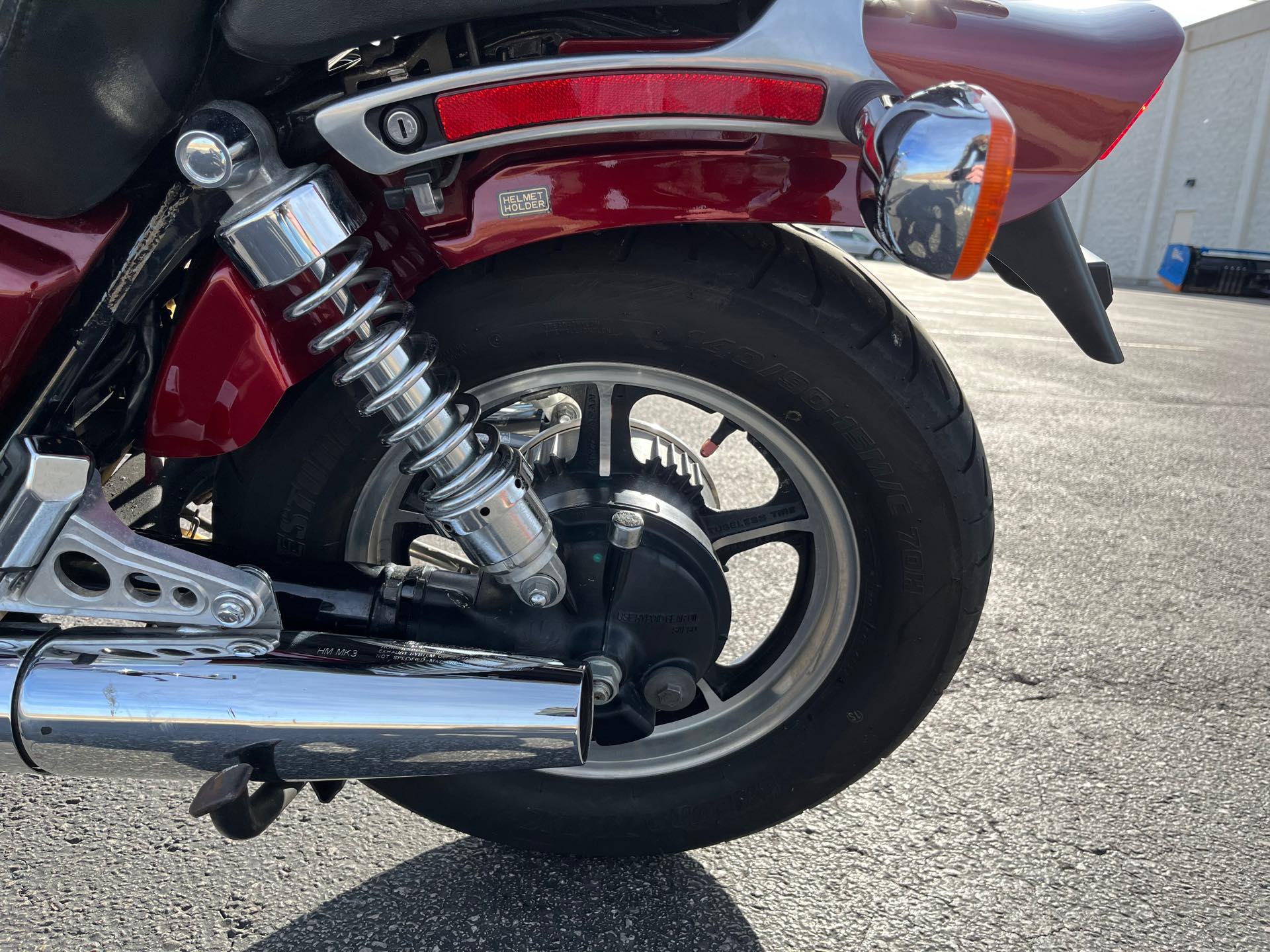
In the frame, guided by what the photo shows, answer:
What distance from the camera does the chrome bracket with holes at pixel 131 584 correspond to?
1.07 metres

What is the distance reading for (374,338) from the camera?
0.99 m

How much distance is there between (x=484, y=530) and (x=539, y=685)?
0.66ft

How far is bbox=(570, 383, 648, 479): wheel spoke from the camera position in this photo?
1353 millimetres

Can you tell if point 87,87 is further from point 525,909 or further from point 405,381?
point 525,909

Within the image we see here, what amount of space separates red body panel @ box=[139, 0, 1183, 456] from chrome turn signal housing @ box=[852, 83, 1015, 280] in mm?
191

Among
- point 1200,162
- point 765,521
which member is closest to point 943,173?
point 765,521

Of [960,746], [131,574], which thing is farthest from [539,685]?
[960,746]

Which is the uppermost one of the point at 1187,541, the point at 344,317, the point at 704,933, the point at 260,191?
the point at 260,191

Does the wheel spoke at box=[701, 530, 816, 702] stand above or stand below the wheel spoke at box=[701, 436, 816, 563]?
below

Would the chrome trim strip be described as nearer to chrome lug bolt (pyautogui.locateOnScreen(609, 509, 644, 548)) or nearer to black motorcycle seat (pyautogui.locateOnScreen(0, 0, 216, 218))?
black motorcycle seat (pyautogui.locateOnScreen(0, 0, 216, 218))

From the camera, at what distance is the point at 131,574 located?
109 centimetres

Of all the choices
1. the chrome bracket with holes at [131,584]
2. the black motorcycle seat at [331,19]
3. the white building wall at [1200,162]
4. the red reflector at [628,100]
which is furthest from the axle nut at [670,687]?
the white building wall at [1200,162]

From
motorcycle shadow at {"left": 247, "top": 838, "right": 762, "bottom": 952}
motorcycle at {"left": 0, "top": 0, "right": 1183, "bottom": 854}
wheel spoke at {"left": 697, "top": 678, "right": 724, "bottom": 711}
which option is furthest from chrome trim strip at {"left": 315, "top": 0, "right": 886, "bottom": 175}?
motorcycle shadow at {"left": 247, "top": 838, "right": 762, "bottom": 952}

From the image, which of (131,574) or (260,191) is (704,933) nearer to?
(131,574)
